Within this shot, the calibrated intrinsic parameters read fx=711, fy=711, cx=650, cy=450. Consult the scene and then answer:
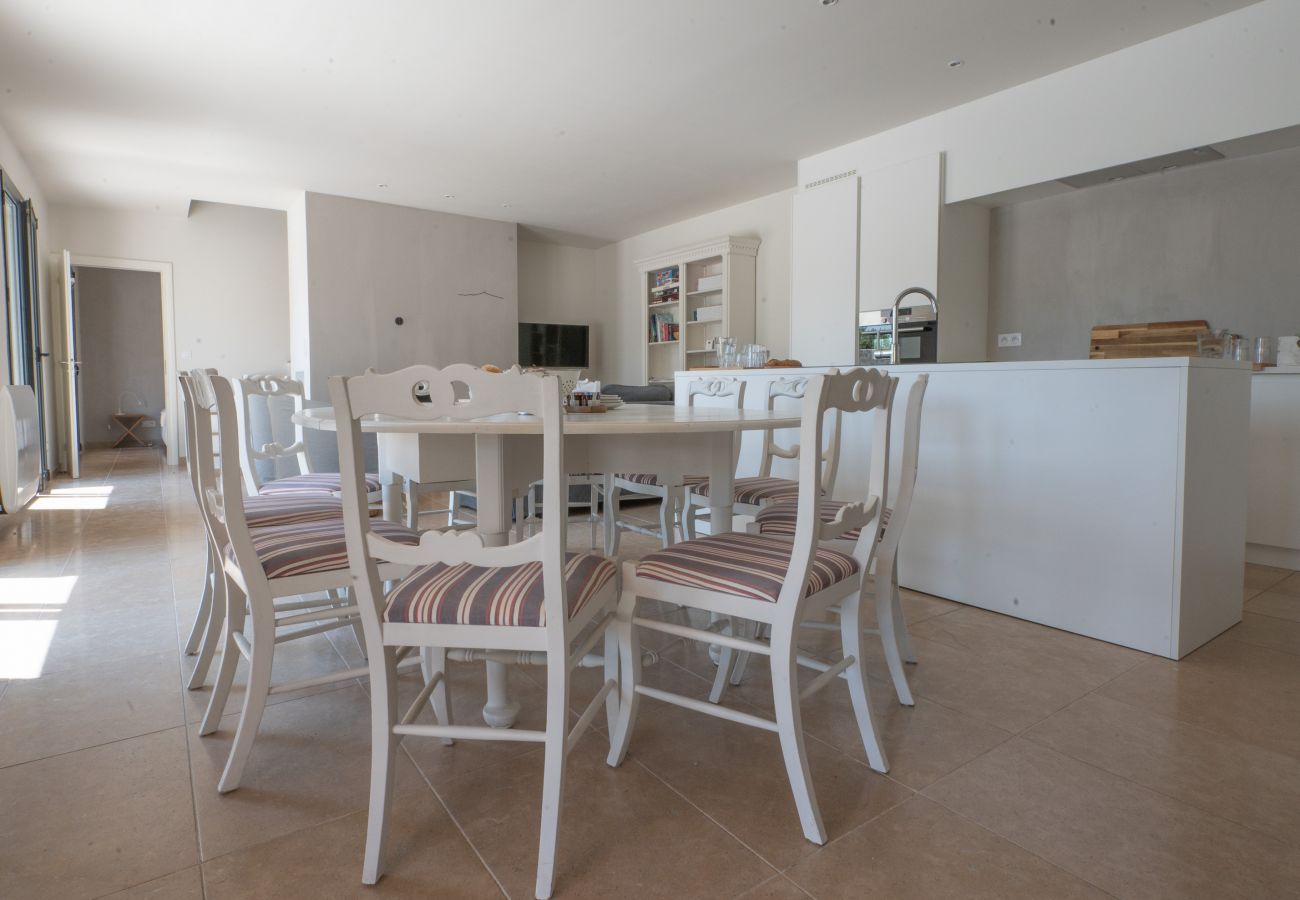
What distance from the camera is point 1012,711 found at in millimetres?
1831

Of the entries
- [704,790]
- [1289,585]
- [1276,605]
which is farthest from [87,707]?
[1289,585]

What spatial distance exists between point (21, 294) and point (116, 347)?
434 cm

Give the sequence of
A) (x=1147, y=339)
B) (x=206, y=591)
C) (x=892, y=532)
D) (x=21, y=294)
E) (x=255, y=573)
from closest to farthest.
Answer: (x=255, y=573) → (x=892, y=532) → (x=206, y=591) → (x=1147, y=339) → (x=21, y=294)

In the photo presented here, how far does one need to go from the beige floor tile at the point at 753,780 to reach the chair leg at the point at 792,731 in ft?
0.14

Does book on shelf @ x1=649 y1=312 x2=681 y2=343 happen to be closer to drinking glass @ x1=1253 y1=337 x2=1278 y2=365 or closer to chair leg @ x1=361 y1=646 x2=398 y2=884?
drinking glass @ x1=1253 y1=337 x2=1278 y2=365

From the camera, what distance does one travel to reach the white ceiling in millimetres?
3197

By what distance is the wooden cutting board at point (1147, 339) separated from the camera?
3486mm

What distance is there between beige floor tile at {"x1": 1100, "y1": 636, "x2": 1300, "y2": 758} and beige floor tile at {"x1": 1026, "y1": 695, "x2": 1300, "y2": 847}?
7 centimetres

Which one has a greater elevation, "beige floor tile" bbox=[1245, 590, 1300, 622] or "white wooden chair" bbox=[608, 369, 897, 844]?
"white wooden chair" bbox=[608, 369, 897, 844]

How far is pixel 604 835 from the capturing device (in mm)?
1320

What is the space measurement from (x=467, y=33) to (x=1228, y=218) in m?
3.92

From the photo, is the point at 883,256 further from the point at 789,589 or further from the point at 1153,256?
the point at 789,589

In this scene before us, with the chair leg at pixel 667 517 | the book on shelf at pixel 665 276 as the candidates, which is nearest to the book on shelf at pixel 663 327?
the book on shelf at pixel 665 276

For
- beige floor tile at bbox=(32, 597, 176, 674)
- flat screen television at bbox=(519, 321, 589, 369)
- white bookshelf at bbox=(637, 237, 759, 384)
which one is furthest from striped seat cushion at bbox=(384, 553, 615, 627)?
flat screen television at bbox=(519, 321, 589, 369)
